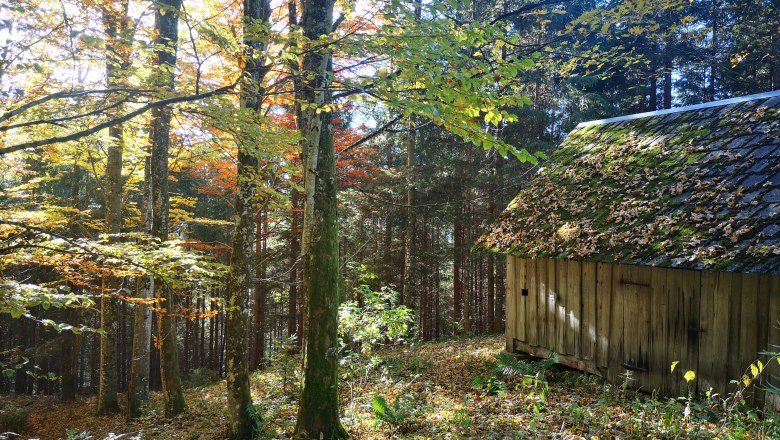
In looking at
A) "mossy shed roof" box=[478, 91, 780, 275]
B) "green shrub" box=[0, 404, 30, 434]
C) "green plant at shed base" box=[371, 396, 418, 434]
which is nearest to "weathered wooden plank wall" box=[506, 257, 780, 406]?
"mossy shed roof" box=[478, 91, 780, 275]

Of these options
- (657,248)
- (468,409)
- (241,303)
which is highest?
(657,248)

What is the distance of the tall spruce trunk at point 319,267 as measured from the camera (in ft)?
18.1

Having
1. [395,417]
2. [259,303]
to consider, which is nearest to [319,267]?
[395,417]

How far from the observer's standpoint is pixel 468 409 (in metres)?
Answer: 7.01

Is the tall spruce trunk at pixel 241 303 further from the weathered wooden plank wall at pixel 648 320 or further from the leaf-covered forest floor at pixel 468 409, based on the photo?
the weathered wooden plank wall at pixel 648 320

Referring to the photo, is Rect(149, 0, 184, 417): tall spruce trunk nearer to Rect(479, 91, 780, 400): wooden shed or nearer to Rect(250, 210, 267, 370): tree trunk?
Rect(250, 210, 267, 370): tree trunk

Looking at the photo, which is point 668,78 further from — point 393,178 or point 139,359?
point 139,359

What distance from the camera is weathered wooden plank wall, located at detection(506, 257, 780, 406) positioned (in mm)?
→ 6758

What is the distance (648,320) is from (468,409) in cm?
388

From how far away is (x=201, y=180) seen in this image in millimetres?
22766

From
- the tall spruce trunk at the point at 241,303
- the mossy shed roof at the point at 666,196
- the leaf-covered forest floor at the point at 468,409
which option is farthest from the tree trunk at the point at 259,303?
the mossy shed roof at the point at 666,196

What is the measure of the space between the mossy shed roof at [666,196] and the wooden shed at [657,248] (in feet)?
0.09

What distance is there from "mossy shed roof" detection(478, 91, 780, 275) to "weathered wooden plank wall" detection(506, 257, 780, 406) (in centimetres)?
91

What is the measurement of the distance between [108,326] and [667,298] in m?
13.0
